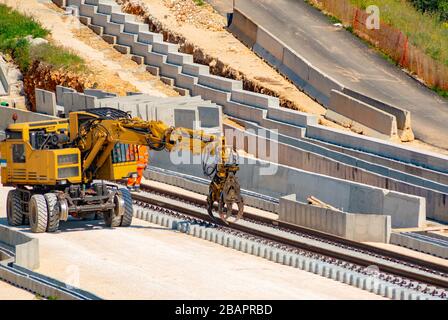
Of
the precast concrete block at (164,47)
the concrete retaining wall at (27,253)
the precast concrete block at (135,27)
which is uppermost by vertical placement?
the precast concrete block at (135,27)

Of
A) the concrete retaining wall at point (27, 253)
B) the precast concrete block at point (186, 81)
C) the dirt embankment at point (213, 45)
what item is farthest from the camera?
the precast concrete block at point (186, 81)

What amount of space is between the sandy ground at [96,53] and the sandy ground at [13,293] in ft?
70.2

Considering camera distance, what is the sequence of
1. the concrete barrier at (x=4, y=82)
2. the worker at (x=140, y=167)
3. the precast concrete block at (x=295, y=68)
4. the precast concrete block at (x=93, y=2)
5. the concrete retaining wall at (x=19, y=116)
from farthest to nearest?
the precast concrete block at (x=93, y=2)
the concrete barrier at (x=4, y=82)
the precast concrete block at (x=295, y=68)
the concrete retaining wall at (x=19, y=116)
the worker at (x=140, y=167)

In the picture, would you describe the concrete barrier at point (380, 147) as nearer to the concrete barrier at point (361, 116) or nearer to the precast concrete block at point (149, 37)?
the concrete barrier at point (361, 116)

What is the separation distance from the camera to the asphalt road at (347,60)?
141ft

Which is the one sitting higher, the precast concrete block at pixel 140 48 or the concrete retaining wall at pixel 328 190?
the precast concrete block at pixel 140 48

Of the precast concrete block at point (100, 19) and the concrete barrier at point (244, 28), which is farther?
the precast concrete block at point (100, 19)

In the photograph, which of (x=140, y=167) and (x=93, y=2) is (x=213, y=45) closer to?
(x=93, y=2)

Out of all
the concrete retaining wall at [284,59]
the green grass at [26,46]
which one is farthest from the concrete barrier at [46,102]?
→ the concrete retaining wall at [284,59]

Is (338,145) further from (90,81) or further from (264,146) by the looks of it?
(90,81)

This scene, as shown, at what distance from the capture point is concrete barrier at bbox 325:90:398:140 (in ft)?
134

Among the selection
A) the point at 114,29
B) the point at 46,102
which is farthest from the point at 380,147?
the point at 114,29

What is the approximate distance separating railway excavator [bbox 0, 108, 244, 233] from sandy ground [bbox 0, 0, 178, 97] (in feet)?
47.1

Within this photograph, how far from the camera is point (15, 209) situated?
3259 cm
